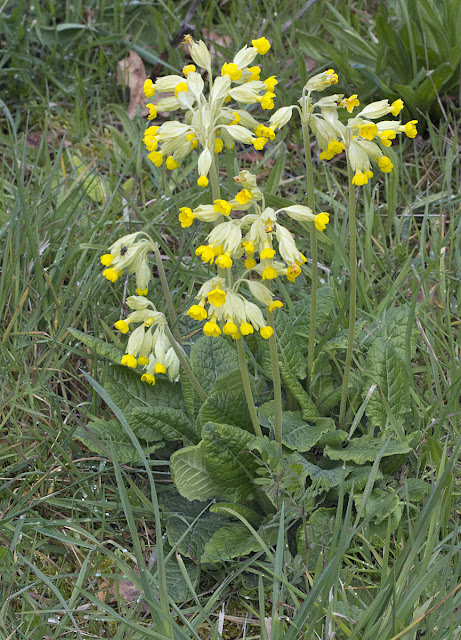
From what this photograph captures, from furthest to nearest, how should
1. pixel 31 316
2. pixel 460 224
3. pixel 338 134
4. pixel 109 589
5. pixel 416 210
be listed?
pixel 416 210 < pixel 460 224 < pixel 31 316 < pixel 109 589 < pixel 338 134

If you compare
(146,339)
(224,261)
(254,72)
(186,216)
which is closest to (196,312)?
(224,261)

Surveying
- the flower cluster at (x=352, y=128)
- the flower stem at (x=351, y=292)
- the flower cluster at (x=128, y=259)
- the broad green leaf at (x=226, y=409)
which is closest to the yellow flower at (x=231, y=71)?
the flower cluster at (x=352, y=128)

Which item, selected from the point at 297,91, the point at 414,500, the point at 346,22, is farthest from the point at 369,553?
the point at 346,22

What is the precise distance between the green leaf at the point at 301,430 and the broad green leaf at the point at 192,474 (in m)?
0.29

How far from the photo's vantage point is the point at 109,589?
226 cm

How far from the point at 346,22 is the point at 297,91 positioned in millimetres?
525

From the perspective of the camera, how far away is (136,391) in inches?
105

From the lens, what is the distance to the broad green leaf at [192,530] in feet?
7.60

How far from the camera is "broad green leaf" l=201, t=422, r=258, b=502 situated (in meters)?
2.22

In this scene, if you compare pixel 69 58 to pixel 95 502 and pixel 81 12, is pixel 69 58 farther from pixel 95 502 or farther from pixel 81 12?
pixel 95 502

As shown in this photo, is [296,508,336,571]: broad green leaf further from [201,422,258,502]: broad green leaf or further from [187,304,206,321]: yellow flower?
[187,304,206,321]: yellow flower

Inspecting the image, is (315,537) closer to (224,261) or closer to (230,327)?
(230,327)

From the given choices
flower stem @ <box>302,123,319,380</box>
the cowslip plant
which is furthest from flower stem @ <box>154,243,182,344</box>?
flower stem @ <box>302,123,319,380</box>

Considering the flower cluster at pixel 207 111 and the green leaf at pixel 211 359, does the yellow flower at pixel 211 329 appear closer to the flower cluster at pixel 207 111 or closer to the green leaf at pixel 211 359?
the flower cluster at pixel 207 111
